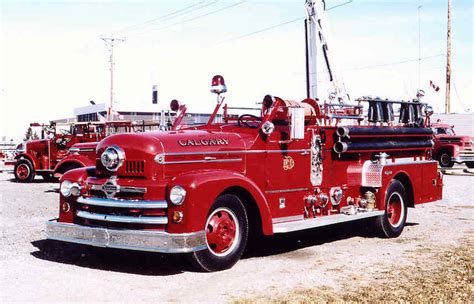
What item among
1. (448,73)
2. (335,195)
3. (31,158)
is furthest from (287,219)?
(448,73)

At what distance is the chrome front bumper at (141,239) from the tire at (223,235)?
22 cm

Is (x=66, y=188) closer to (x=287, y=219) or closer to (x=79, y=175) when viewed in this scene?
(x=79, y=175)

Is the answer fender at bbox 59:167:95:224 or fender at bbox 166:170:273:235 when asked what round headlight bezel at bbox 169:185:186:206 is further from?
fender at bbox 59:167:95:224

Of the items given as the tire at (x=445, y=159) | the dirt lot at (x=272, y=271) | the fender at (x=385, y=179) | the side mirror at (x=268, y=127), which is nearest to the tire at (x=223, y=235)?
the dirt lot at (x=272, y=271)

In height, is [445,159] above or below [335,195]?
below

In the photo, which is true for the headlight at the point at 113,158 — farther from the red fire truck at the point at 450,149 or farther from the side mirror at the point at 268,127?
the red fire truck at the point at 450,149

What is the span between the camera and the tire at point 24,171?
19359 millimetres

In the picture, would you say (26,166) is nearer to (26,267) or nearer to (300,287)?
(26,267)

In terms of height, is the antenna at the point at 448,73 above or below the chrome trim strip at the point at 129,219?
above

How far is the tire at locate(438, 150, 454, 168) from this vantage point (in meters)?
27.1

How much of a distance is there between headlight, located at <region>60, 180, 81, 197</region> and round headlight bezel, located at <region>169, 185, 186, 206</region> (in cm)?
136

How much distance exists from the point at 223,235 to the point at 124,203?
1.07 metres

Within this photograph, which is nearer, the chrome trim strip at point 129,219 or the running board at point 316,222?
the chrome trim strip at point 129,219

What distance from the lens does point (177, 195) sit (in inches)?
235
